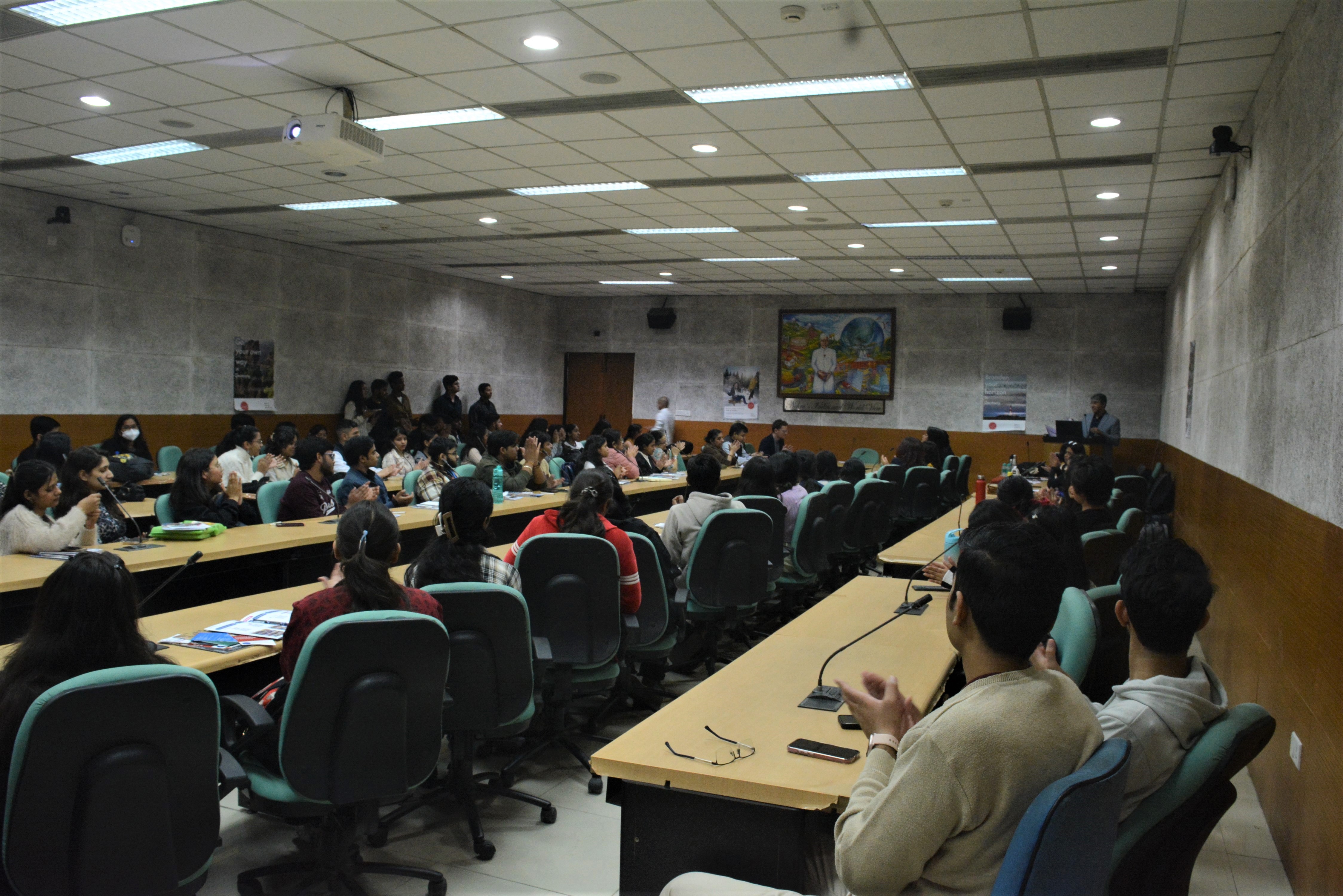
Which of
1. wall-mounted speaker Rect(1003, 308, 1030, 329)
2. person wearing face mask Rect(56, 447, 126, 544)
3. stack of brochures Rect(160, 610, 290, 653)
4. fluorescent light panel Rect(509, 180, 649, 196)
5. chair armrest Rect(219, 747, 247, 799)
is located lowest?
chair armrest Rect(219, 747, 247, 799)

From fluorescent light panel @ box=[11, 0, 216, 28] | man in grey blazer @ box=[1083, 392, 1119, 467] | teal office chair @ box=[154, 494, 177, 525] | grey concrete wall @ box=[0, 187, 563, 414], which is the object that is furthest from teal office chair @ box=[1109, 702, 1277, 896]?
man in grey blazer @ box=[1083, 392, 1119, 467]

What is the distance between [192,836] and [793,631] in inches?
75.8

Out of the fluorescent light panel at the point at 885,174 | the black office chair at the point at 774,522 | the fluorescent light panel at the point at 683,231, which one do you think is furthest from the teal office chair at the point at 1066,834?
the fluorescent light panel at the point at 683,231

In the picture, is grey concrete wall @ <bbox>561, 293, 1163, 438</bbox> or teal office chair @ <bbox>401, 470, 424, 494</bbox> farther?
grey concrete wall @ <bbox>561, 293, 1163, 438</bbox>

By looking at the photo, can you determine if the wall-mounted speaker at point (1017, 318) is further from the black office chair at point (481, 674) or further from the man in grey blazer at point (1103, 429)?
the black office chair at point (481, 674)

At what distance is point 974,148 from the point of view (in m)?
6.34

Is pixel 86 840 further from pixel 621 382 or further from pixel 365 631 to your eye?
pixel 621 382

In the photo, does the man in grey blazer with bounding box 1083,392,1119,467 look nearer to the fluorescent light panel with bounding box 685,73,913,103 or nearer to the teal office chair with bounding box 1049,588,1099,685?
the fluorescent light panel with bounding box 685,73,913,103

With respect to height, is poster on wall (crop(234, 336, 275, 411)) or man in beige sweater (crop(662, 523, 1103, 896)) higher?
poster on wall (crop(234, 336, 275, 411))

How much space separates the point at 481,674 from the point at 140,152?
6.23 metres

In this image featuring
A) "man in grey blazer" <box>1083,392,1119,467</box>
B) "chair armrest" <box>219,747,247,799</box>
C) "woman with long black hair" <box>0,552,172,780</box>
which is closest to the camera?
"woman with long black hair" <box>0,552,172,780</box>

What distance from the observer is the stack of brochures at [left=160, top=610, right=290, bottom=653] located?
3.01 meters

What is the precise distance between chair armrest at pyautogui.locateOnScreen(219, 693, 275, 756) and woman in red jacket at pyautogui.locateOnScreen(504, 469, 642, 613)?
1.33m

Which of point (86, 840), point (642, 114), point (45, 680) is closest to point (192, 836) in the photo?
point (86, 840)
